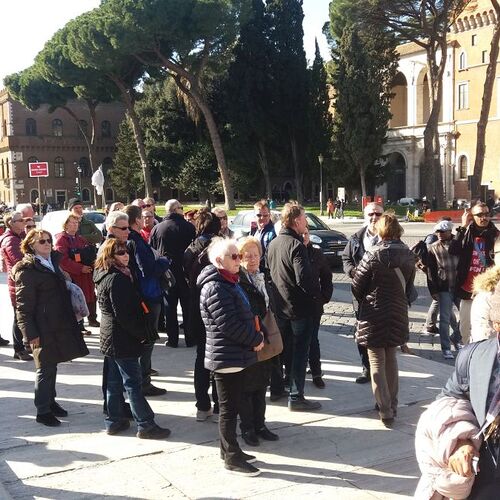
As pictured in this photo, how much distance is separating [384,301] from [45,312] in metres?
2.87

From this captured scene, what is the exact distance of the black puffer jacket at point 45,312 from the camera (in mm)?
5211

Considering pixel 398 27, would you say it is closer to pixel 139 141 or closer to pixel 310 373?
pixel 139 141

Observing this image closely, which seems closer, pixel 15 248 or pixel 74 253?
pixel 15 248

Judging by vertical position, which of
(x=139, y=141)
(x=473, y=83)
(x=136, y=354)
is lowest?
(x=136, y=354)

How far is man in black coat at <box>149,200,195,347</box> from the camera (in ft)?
25.4

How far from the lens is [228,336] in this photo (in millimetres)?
4258

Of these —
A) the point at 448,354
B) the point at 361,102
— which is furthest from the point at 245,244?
the point at 361,102

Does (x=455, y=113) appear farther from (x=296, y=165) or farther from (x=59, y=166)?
(x=59, y=166)

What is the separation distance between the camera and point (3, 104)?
68000 millimetres

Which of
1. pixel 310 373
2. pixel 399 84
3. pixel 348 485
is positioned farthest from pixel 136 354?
pixel 399 84

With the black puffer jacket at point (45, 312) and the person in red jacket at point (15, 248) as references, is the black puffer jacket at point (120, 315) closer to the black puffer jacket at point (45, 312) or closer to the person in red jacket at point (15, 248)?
the black puffer jacket at point (45, 312)

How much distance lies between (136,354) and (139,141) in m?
37.9

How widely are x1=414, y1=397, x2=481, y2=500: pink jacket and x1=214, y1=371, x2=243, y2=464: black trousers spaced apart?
6.36 feet

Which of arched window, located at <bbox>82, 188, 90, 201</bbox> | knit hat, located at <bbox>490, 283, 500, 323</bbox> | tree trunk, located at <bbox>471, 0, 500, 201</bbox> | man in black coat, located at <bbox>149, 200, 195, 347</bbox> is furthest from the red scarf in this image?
arched window, located at <bbox>82, 188, 90, 201</bbox>
